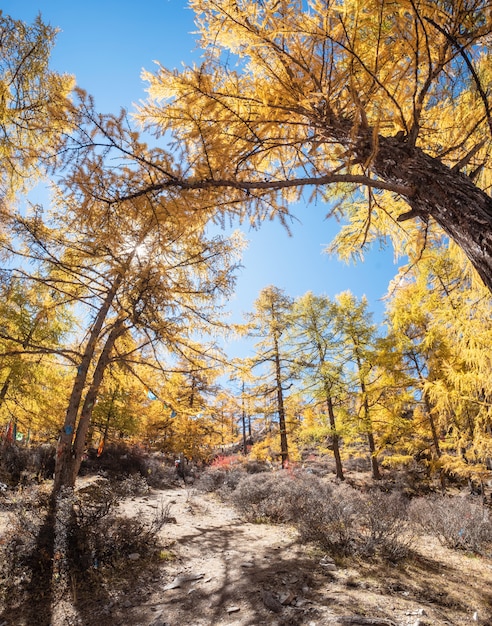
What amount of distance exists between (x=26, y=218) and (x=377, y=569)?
776 cm

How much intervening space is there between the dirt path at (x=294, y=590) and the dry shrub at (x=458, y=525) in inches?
16.8

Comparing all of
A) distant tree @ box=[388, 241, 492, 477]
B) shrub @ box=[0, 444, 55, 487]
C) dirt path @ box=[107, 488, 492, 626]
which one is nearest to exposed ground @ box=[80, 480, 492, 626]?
dirt path @ box=[107, 488, 492, 626]

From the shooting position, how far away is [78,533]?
4.48 m

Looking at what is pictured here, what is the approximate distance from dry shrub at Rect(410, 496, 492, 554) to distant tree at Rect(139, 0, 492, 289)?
592cm

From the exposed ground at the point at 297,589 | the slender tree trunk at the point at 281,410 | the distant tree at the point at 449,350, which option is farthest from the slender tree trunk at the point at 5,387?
the distant tree at the point at 449,350

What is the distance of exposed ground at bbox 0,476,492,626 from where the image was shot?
303cm

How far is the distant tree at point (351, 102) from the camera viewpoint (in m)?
2.31

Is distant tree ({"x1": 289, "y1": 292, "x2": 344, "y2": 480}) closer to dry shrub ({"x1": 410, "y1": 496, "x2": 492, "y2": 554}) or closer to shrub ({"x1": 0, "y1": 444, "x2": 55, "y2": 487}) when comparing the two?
dry shrub ({"x1": 410, "y1": 496, "x2": 492, "y2": 554})

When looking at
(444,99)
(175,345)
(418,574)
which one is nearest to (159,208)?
(444,99)

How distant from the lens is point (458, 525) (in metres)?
5.95

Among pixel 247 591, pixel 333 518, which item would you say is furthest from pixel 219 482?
pixel 247 591

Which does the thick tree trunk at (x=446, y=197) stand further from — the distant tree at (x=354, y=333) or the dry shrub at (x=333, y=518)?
the distant tree at (x=354, y=333)

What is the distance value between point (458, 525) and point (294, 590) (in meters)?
4.28

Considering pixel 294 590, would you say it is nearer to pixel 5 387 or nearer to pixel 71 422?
pixel 71 422
